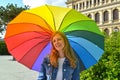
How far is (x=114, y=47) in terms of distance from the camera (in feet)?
Result: 22.7

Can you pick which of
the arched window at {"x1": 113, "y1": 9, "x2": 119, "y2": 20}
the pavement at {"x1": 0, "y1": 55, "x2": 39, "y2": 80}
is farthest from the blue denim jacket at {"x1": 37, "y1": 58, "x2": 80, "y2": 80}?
the arched window at {"x1": 113, "y1": 9, "x2": 119, "y2": 20}

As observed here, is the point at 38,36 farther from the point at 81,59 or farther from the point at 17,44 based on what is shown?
the point at 81,59

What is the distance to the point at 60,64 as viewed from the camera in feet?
11.6

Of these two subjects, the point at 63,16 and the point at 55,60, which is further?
the point at 63,16

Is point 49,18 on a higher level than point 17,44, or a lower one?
higher

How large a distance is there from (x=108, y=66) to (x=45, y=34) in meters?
2.66

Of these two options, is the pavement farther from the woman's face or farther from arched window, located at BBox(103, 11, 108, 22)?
arched window, located at BBox(103, 11, 108, 22)

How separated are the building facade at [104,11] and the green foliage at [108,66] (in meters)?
56.8

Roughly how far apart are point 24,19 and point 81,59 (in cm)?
83

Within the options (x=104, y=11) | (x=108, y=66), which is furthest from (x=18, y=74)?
(x=104, y=11)

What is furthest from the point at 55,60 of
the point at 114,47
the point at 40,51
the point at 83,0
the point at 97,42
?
the point at 83,0

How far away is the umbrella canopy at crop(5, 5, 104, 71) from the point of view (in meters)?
4.19

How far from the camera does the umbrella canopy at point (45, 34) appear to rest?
419 cm

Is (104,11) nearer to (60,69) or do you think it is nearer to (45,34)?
(45,34)
